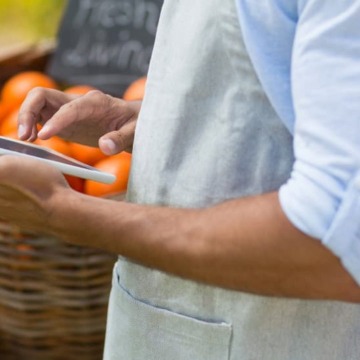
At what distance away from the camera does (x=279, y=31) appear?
789 mm

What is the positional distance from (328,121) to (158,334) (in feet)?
1.21

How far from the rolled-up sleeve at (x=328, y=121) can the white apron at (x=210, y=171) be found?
0.11 meters

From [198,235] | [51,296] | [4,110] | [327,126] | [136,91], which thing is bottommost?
[51,296]

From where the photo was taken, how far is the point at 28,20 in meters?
2.37

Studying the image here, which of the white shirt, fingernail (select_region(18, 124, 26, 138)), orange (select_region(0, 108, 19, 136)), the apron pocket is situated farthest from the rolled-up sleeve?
orange (select_region(0, 108, 19, 136))

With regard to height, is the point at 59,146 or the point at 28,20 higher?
the point at 28,20

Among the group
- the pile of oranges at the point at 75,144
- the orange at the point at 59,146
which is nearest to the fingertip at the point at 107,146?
the pile of oranges at the point at 75,144

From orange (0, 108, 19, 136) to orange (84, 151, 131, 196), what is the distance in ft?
0.72

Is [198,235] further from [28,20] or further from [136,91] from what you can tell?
[28,20]

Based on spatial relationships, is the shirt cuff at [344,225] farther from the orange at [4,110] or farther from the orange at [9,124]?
the orange at [4,110]

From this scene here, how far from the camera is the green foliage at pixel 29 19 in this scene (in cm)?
236

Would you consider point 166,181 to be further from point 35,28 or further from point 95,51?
point 35,28

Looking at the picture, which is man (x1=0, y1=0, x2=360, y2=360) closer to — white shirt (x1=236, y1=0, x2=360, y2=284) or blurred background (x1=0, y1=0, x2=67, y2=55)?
white shirt (x1=236, y1=0, x2=360, y2=284)

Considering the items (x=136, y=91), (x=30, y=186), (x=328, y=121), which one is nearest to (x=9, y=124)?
(x=136, y=91)
